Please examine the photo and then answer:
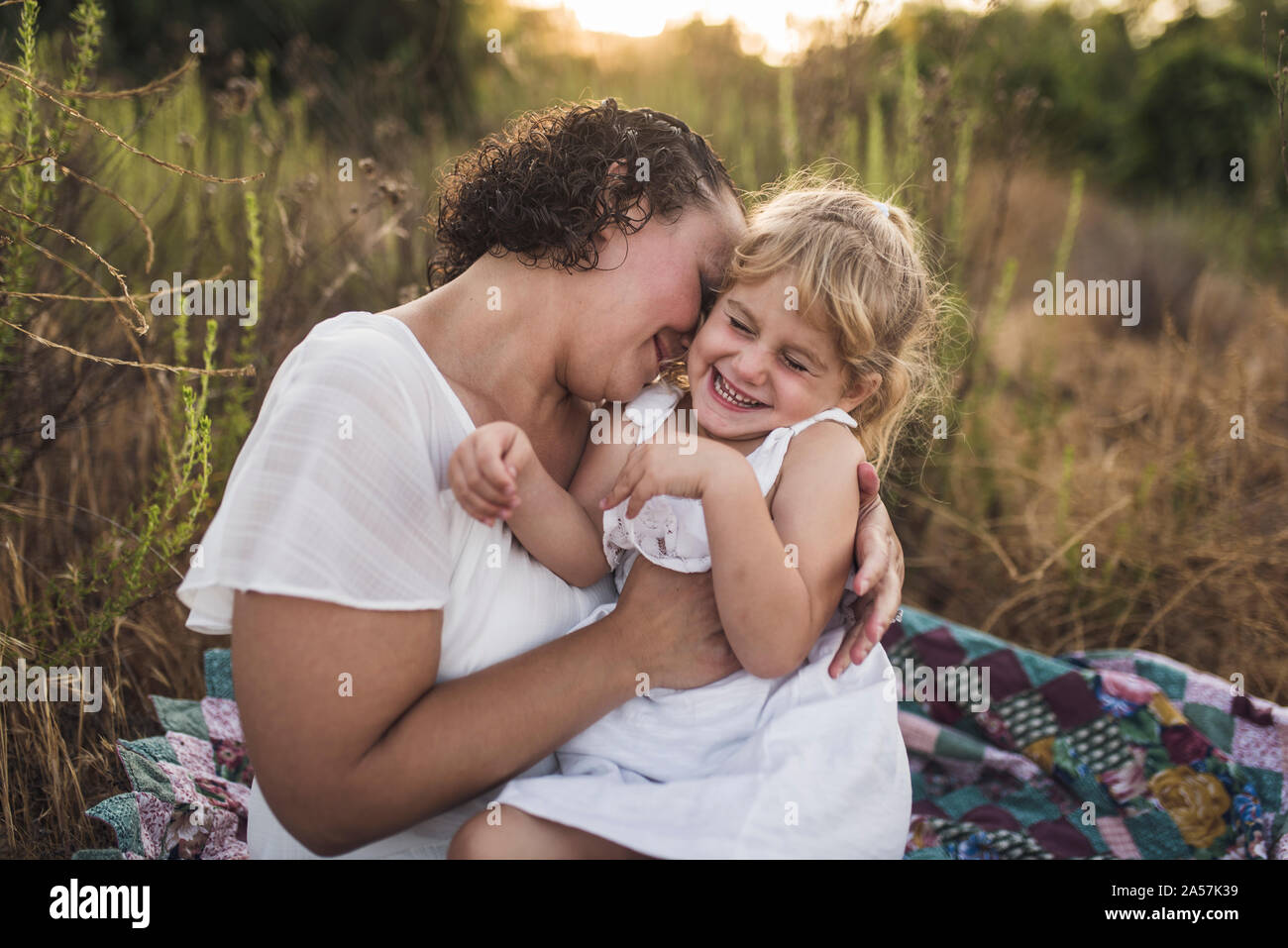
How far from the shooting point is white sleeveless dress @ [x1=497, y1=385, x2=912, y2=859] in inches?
57.3

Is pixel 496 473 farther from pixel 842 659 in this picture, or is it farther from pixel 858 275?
pixel 858 275

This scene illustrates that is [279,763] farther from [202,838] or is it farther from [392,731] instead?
[202,838]

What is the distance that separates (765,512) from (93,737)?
5.27 feet

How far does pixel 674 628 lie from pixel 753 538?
23 centimetres

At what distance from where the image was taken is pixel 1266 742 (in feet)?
7.84

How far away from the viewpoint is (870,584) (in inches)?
63.3

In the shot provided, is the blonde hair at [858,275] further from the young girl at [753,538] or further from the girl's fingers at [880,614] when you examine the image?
the girl's fingers at [880,614]

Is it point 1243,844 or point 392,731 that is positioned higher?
point 392,731

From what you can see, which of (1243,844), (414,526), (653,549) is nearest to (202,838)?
(414,526)

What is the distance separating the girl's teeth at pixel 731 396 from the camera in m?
→ 1.79

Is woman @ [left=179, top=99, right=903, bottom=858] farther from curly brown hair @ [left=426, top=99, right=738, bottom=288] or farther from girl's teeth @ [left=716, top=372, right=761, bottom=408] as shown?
girl's teeth @ [left=716, top=372, right=761, bottom=408]

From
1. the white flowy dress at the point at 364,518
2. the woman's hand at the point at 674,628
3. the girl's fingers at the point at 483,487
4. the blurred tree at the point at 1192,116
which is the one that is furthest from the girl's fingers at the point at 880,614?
the blurred tree at the point at 1192,116

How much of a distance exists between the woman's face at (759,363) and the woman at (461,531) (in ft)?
0.21

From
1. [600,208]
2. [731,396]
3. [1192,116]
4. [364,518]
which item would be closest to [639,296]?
[600,208]
